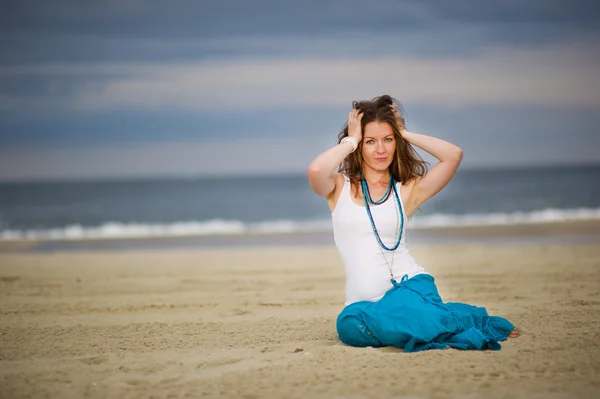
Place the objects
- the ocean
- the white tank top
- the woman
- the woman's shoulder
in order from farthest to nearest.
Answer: the ocean < the woman's shoulder < the white tank top < the woman

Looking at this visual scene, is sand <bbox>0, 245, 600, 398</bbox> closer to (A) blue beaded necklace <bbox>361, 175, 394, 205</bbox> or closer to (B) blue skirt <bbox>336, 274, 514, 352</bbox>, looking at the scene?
(B) blue skirt <bbox>336, 274, 514, 352</bbox>

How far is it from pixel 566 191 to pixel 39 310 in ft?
102

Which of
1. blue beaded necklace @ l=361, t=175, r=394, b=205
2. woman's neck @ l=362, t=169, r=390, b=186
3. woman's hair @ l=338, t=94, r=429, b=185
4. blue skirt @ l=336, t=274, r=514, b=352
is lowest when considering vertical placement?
blue skirt @ l=336, t=274, r=514, b=352

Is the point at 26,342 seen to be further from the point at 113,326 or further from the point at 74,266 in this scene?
the point at 74,266

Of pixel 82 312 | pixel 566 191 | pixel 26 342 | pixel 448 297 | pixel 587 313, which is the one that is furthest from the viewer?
pixel 566 191

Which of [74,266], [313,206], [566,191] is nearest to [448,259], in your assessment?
[74,266]

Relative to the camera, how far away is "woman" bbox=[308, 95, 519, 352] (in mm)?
4660

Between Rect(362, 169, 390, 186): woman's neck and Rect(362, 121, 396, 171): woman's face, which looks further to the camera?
Rect(362, 169, 390, 186): woman's neck

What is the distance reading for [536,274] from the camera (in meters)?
8.70

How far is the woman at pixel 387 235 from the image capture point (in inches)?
183

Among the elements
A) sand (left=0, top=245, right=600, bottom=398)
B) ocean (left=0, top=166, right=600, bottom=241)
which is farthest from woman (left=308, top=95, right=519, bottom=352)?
ocean (left=0, top=166, right=600, bottom=241)

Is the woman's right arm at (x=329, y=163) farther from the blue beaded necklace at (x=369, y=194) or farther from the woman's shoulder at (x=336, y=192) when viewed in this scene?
the blue beaded necklace at (x=369, y=194)

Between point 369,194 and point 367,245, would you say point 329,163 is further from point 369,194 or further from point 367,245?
point 367,245

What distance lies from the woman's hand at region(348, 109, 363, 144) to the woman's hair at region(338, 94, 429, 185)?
0.11 ft
